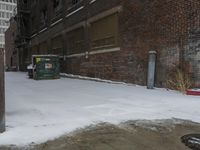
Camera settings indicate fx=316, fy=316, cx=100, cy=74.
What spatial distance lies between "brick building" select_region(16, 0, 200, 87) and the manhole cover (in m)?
5.40

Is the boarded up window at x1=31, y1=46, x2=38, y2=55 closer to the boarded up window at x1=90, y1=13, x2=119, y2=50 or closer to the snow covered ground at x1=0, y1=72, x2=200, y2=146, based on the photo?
the boarded up window at x1=90, y1=13, x2=119, y2=50

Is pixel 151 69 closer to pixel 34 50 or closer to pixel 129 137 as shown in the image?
pixel 129 137

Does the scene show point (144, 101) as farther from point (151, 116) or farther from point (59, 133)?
point (59, 133)

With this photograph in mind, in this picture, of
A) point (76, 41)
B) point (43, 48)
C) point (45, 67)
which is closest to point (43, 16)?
point (43, 48)

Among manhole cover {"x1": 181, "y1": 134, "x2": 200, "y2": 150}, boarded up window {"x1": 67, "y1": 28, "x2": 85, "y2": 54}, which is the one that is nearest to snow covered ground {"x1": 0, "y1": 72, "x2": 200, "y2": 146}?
manhole cover {"x1": 181, "y1": 134, "x2": 200, "y2": 150}

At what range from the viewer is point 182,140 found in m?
5.12

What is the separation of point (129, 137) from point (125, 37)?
9943 millimetres

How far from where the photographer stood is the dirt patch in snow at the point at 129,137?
15.3 ft

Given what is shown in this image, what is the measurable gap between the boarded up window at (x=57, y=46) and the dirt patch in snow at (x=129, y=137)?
1963cm

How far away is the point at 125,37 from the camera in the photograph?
14719 mm

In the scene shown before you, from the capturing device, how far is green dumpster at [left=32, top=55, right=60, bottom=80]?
1981 cm

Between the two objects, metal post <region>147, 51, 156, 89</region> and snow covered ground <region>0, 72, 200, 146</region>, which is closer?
snow covered ground <region>0, 72, 200, 146</region>

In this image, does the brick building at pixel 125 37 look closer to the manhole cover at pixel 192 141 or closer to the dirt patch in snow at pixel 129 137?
the dirt patch in snow at pixel 129 137

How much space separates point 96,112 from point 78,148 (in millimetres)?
2590
